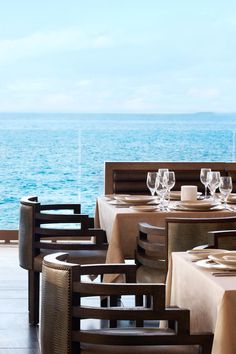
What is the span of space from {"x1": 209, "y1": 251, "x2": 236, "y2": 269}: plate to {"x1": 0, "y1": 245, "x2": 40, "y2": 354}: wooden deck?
146cm

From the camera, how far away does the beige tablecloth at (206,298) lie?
279 centimetres

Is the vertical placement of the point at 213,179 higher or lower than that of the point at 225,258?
higher

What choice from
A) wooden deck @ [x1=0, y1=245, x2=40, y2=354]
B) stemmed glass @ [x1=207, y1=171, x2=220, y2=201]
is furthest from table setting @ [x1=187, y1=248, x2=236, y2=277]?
stemmed glass @ [x1=207, y1=171, x2=220, y2=201]

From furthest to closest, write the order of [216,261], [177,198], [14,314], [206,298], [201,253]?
[177,198]
[14,314]
[201,253]
[216,261]
[206,298]

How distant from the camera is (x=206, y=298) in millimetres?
2994

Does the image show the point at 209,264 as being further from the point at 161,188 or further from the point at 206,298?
the point at 161,188

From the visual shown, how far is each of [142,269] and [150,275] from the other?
0.11 metres

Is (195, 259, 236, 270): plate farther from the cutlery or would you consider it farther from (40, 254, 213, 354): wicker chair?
(40, 254, 213, 354): wicker chair

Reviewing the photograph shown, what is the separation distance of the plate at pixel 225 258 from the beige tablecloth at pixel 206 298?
7 cm

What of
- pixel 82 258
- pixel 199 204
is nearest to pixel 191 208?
pixel 199 204

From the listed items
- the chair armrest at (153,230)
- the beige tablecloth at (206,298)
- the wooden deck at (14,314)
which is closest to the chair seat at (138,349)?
the beige tablecloth at (206,298)

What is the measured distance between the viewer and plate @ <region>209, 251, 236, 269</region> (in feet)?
10.3
